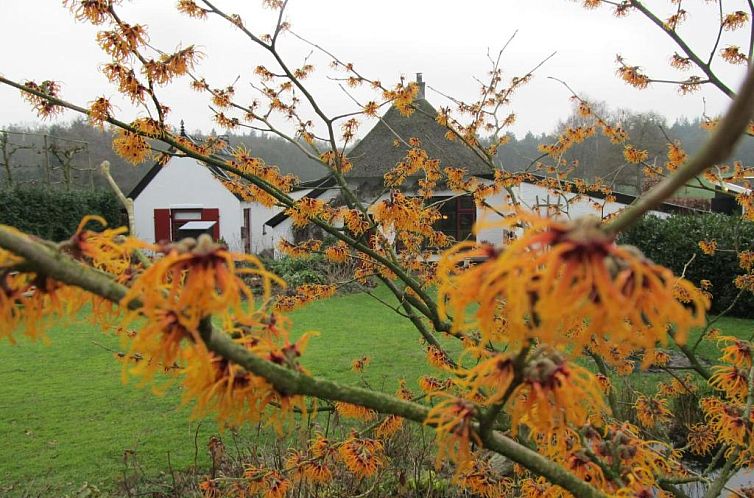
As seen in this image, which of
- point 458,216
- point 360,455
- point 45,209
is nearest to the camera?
point 360,455

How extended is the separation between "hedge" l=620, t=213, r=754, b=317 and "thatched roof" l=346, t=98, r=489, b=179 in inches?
214

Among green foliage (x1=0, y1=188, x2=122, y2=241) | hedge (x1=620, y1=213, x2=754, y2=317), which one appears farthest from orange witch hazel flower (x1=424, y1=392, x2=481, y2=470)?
green foliage (x1=0, y1=188, x2=122, y2=241)

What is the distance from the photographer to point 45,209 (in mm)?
17672

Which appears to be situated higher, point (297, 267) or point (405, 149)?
point (405, 149)

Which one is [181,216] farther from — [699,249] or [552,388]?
[552,388]

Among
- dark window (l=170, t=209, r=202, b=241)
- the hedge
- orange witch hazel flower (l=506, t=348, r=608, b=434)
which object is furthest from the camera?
dark window (l=170, t=209, r=202, b=241)

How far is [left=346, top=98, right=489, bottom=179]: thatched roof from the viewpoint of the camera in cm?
1752

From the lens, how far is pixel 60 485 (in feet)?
16.1

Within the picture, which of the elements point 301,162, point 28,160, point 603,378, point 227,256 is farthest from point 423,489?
point 28,160

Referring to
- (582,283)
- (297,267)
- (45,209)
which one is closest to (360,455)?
(582,283)

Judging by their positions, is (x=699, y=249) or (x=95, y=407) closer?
(x=95, y=407)

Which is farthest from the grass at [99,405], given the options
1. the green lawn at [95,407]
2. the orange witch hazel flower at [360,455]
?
the orange witch hazel flower at [360,455]

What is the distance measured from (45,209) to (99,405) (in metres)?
13.3

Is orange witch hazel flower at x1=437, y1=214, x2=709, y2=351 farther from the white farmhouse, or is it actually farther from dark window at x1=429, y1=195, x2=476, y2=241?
the white farmhouse
